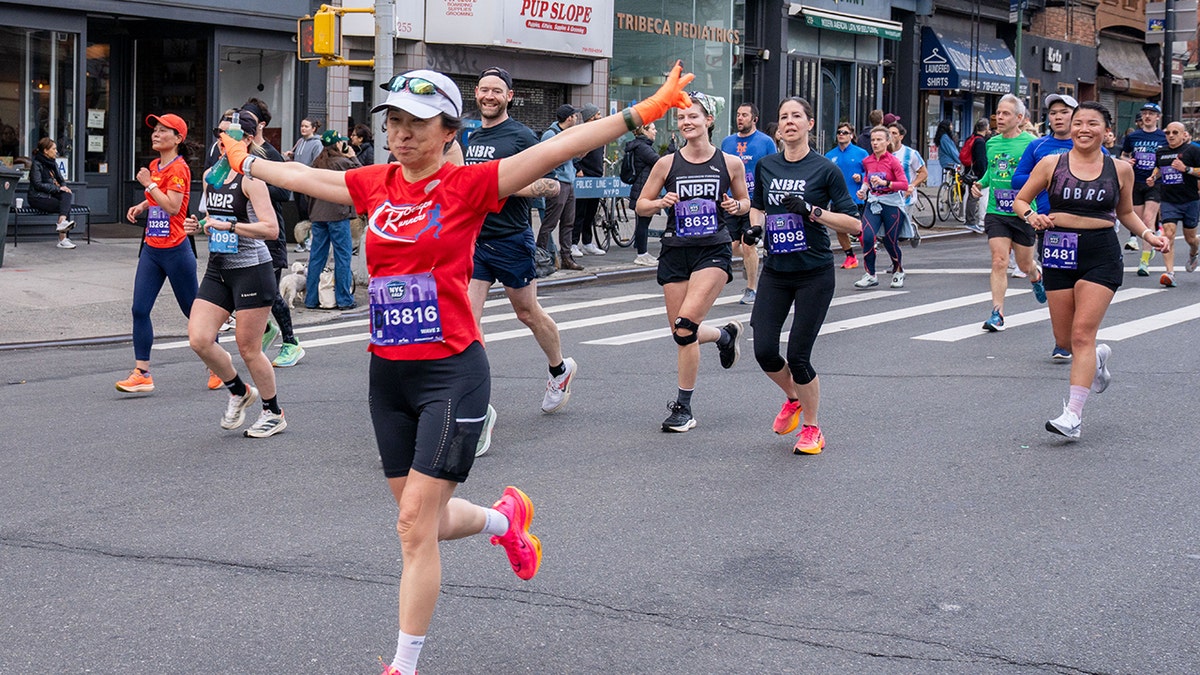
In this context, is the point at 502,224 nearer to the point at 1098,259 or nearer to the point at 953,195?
the point at 1098,259

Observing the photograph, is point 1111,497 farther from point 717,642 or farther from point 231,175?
point 231,175

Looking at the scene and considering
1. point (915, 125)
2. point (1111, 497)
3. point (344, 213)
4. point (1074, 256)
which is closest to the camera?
point (1111, 497)

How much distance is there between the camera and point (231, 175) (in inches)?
324

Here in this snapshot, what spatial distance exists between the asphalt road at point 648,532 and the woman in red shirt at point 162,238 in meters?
0.43

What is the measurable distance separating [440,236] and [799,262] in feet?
11.8

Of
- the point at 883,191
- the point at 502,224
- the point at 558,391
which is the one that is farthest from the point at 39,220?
the point at 502,224

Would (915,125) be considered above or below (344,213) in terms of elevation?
above

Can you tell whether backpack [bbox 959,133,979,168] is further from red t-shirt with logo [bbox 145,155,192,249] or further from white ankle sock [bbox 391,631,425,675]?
white ankle sock [bbox 391,631,425,675]

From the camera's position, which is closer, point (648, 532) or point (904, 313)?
point (648, 532)

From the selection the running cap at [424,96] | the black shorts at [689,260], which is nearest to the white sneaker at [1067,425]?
the black shorts at [689,260]

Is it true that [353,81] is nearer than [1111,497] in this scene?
No

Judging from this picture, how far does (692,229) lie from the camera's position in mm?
8328

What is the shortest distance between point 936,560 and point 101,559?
3.25 metres

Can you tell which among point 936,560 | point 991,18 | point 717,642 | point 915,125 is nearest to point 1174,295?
point 936,560
